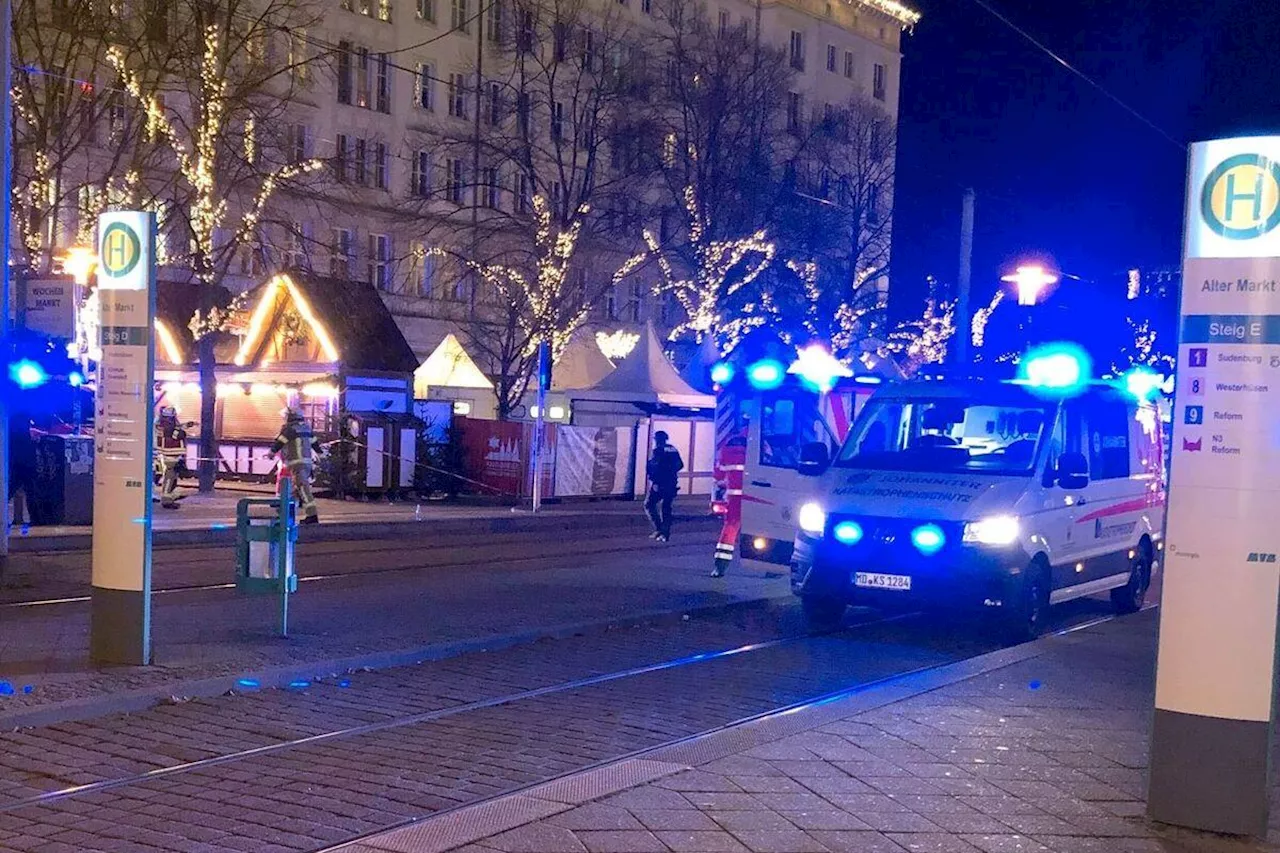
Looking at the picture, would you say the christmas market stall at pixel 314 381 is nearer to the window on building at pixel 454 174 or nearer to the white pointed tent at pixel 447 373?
the white pointed tent at pixel 447 373

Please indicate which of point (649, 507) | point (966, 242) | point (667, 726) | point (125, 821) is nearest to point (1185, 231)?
point (667, 726)

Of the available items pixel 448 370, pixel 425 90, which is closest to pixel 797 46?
pixel 425 90

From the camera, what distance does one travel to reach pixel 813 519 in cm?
1221

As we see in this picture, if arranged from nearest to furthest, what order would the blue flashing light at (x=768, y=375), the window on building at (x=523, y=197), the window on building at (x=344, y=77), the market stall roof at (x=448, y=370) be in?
1. the blue flashing light at (x=768, y=375)
2. the market stall roof at (x=448, y=370)
3. the window on building at (x=523, y=197)
4. the window on building at (x=344, y=77)

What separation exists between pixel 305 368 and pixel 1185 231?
25187 millimetres

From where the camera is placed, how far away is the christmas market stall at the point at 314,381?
27.3 metres

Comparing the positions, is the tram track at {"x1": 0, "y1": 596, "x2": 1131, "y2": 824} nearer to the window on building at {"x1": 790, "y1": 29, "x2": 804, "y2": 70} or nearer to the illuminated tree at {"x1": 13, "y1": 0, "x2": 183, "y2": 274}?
the illuminated tree at {"x1": 13, "y1": 0, "x2": 183, "y2": 274}

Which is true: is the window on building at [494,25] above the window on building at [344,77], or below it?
above

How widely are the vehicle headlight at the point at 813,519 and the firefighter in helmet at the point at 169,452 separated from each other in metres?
14.1

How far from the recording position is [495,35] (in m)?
45.7

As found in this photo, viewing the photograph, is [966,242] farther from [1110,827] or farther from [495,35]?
[495,35]

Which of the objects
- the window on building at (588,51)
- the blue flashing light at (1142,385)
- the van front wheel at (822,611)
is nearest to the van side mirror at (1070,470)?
the blue flashing light at (1142,385)

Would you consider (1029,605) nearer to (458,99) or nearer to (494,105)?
(494,105)

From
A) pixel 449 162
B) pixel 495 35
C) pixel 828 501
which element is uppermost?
pixel 495 35
